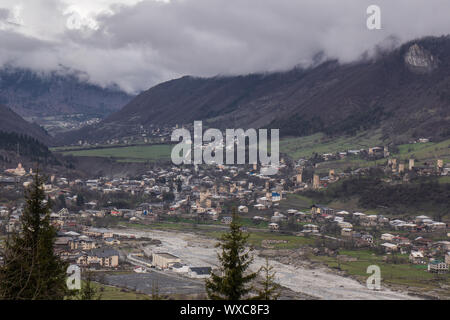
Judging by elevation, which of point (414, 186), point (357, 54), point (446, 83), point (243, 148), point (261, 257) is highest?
point (357, 54)

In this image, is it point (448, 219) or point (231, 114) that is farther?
point (231, 114)

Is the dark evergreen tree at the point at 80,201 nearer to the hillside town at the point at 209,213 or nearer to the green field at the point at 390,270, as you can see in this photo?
the hillside town at the point at 209,213

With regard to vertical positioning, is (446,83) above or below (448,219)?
above

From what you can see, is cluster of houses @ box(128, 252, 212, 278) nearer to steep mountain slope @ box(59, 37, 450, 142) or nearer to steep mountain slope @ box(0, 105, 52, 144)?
steep mountain slope @ box(59, 37, 450, 142)

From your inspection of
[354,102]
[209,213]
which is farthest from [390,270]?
[354,102]

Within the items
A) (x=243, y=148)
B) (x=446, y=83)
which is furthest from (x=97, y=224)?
(x=446, y=83)

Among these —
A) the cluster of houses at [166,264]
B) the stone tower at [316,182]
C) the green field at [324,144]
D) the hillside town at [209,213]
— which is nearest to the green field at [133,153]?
the hillside town at [209,213]

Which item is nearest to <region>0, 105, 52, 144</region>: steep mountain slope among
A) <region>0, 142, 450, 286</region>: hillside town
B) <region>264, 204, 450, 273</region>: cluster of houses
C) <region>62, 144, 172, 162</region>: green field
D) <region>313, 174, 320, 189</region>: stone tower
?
<region>62, 144, 172, 162</region>: green field

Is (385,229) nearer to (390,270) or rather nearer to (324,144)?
(390,270)

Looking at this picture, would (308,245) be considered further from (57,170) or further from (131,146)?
(131,146)
